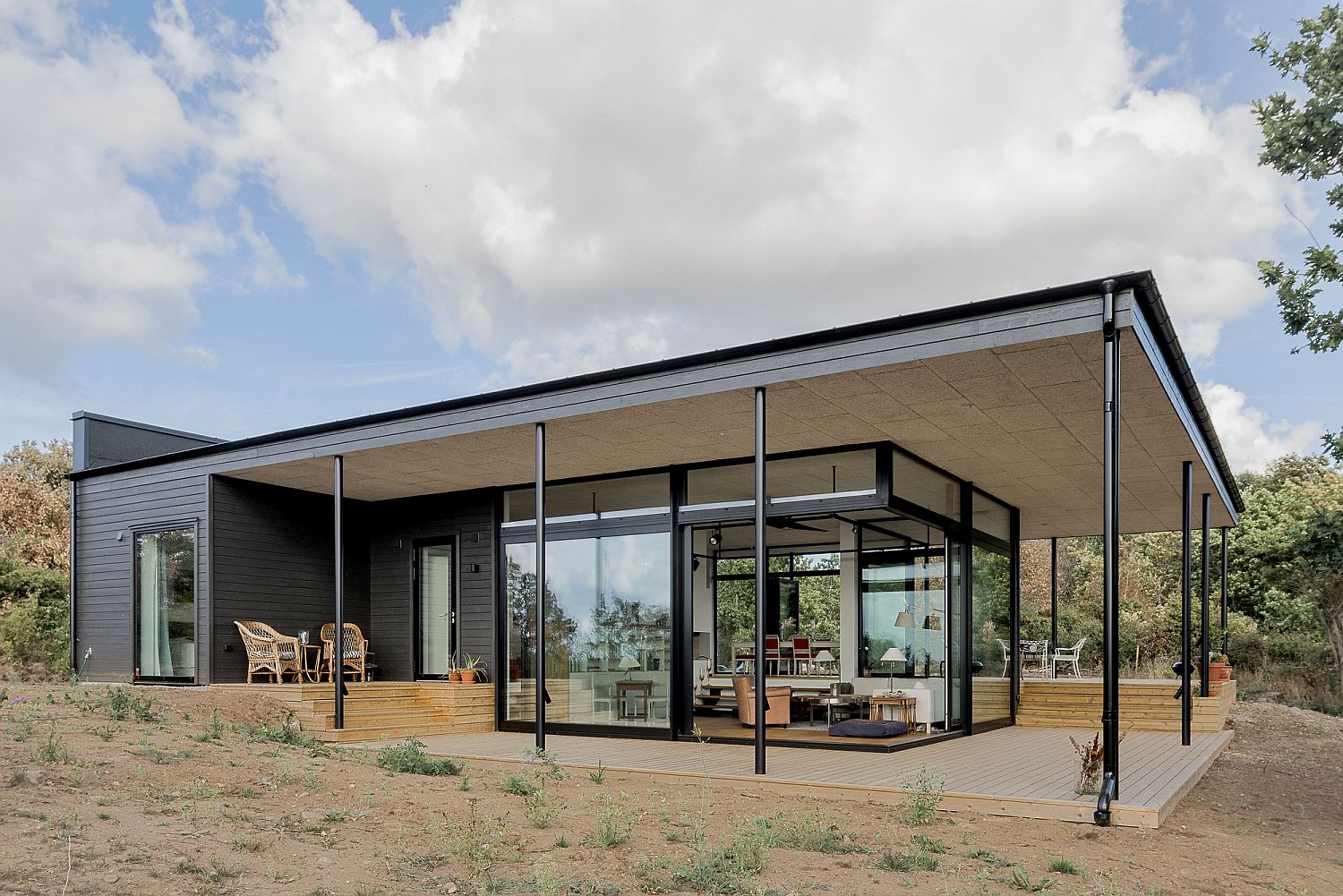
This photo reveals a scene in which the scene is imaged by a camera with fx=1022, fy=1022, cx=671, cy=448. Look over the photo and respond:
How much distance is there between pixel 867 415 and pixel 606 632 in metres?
4.18

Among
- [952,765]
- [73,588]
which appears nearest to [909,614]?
[952,765]

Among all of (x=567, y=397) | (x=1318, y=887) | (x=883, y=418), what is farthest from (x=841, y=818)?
(x=567, y=397)

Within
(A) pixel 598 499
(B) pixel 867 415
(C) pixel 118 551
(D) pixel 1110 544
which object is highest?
(B) pixel 867 415

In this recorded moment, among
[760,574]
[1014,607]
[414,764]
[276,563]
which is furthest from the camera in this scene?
[1014,607]

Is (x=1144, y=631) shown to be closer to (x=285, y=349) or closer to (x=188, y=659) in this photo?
(x=188, y=659)

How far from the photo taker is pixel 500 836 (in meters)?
4.98

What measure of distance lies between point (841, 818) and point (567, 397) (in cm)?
397

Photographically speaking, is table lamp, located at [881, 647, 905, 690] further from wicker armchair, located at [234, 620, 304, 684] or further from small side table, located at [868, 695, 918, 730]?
wicker armchair, located at [234, 620, 304, 684]

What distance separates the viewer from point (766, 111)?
17.4 m

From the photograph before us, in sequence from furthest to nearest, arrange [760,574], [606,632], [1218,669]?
[1218,669] → [606,632] → [760,574]

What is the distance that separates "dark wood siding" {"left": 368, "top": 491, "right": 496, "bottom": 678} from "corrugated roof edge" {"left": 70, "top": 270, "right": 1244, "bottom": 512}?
2587mm

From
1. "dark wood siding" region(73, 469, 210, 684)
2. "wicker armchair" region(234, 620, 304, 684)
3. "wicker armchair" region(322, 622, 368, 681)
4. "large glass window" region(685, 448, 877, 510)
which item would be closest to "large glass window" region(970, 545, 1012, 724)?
"large glass window" region(685, 448, 877, 510)

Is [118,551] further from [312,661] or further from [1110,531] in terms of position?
[1110,531]

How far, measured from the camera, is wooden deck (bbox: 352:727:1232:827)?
6.75 m
